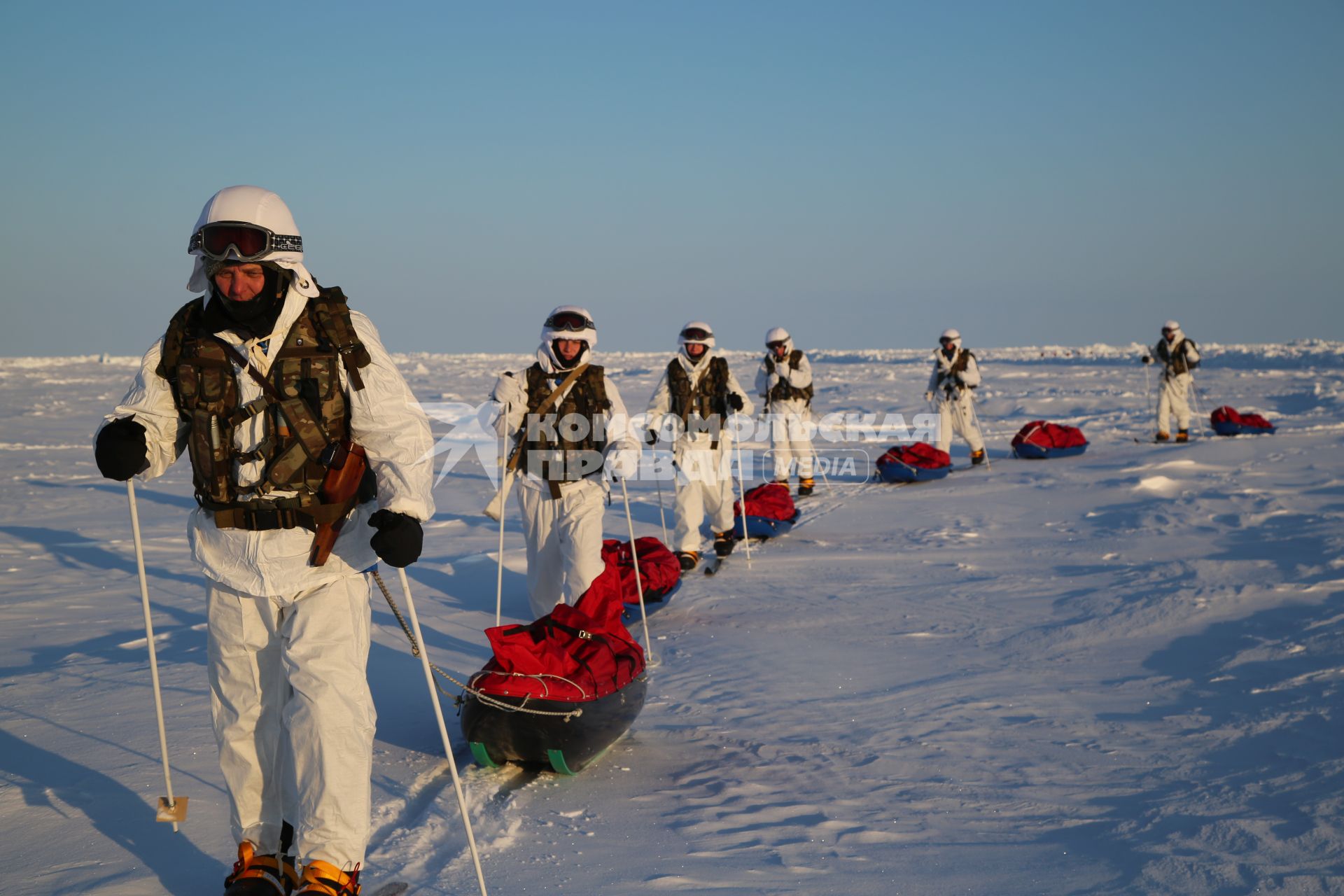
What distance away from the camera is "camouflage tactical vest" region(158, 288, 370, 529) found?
319 centimetres

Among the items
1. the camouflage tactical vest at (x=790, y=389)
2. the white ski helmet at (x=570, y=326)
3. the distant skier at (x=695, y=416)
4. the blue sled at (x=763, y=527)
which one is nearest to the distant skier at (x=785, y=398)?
the camouflage tactical vest at (x=790, y=389)

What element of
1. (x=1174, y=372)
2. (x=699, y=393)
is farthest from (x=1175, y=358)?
(x=699, y=393)

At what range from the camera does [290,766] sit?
11.1 ft

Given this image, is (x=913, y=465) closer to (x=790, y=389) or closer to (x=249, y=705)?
(x=790, y=389)

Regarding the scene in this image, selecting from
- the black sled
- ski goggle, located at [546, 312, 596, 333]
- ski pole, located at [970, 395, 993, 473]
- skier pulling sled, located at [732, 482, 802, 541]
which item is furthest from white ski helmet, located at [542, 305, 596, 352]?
ski pole, located at [970, 395, 993, 473]

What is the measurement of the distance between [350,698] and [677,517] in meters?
7.51

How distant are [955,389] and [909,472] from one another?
2.11 metres

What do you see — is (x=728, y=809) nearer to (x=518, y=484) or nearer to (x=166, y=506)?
(x=518, y=484)

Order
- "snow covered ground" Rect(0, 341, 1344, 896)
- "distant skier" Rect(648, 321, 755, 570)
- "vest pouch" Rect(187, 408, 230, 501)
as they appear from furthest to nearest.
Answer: "distant skier" Rect(648, 321, 755, 570)
"snow covered ground" Rect(0, 341, 1344, 896)
"vest pouch" Rect(187, 408, 230, 501)

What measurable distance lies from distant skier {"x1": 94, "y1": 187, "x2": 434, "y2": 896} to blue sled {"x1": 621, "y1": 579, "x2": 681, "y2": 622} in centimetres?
500

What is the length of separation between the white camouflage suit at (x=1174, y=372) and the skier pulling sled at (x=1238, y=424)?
3.63 feet

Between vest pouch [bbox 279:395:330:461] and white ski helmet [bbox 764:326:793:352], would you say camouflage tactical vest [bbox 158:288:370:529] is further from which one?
white ski helmet [bbox 764:326:793:352]

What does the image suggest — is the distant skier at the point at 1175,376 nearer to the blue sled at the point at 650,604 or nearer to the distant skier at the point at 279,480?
the blue sled at the point at 650,604

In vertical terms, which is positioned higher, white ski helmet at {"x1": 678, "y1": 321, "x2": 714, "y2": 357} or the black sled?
white ski helmet at {"x1": 678, "y1": 321, "x2": 714, "y2": 357}
